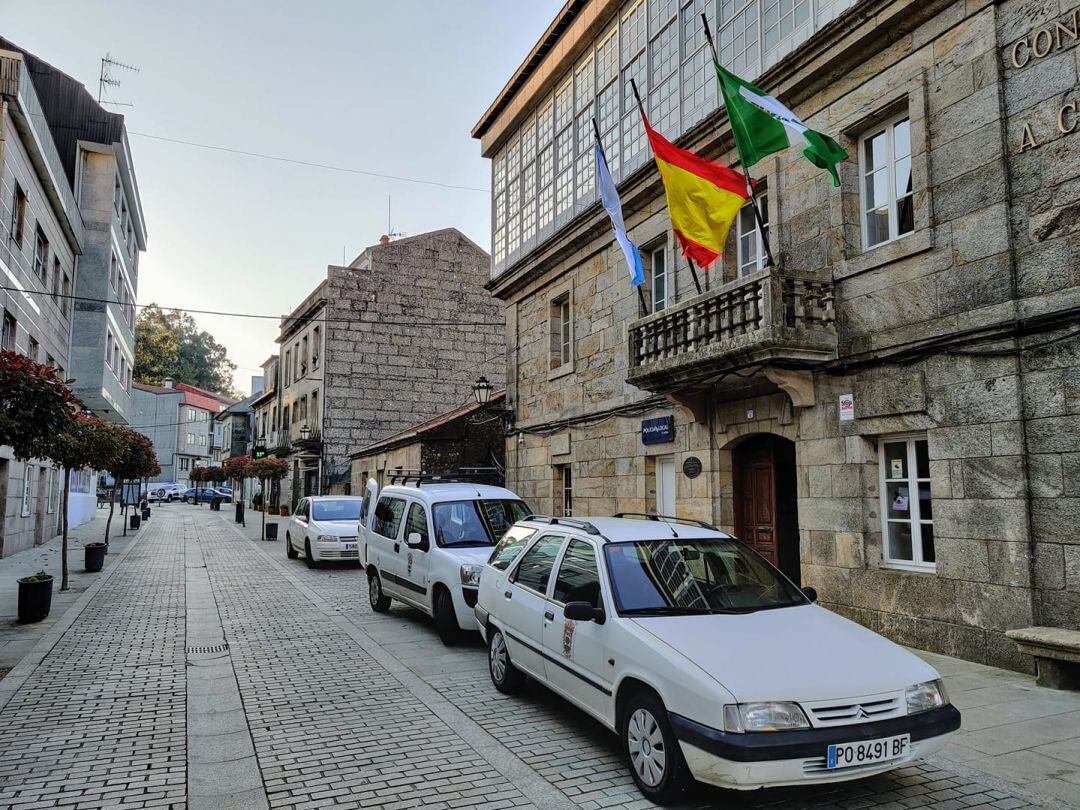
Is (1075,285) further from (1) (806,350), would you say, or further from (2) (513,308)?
(2) (513,308)

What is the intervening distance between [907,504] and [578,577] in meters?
4.81

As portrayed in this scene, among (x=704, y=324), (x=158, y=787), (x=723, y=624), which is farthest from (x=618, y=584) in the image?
(x=704, y=324)

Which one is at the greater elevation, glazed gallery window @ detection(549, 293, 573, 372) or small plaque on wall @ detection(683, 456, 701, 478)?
glazed gallery window @ detection(549, 293, 573, 372)

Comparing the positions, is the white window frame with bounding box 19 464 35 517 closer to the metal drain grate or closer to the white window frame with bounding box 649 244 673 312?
the metal drain grate

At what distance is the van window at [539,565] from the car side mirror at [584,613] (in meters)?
0.94

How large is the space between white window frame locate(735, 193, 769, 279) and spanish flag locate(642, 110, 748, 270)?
101 cm

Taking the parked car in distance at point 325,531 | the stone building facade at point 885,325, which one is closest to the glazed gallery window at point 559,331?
the stone building facade at point 885,325

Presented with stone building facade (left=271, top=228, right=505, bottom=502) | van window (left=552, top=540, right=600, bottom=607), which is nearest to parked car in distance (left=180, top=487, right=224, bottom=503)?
stone building facade (left=271, top=228, right=505, bottom=502)

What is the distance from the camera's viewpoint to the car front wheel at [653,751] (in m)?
4.21

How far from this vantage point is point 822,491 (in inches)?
369

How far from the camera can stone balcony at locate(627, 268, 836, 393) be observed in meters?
9.03

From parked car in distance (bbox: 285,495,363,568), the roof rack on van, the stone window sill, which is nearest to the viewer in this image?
the roof rack on van

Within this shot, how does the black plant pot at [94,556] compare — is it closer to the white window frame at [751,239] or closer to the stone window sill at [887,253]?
the white window frame at [751,239]

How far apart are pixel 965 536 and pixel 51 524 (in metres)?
25.5
